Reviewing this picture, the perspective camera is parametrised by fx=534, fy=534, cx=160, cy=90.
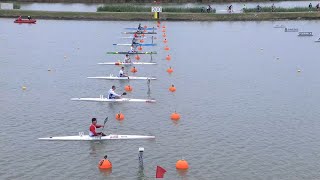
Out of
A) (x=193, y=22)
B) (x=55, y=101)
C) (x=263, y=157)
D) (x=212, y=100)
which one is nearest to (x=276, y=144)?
(x=263, y=157)

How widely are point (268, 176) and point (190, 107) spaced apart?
1252cm

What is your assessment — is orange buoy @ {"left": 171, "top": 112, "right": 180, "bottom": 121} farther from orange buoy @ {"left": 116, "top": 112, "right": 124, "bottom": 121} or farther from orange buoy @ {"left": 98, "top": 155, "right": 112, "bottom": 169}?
orange buoy @ {"left": 98, "top": 155, "right": 112, "bottom": 169}

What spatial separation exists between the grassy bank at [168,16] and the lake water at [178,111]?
19.1 m

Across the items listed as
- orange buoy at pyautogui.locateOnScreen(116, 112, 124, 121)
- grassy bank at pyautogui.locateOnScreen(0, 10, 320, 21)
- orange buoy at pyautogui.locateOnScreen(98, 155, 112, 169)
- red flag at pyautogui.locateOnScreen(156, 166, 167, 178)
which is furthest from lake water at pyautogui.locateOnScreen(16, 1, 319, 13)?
red flag at pyautogui.locateOnScreen(156, 166, 167, 178)

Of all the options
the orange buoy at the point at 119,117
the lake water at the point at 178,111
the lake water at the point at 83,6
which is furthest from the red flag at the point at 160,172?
the lake water at the point at 83,6

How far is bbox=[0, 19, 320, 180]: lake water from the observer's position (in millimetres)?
26547

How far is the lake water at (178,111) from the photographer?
26547 millimetres

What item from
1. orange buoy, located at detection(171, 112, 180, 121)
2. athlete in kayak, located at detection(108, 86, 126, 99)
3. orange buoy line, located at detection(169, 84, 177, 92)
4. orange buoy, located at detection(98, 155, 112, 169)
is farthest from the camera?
orange buoy line, located at detection(169, 84, 177, 92)

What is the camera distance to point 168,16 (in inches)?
3381

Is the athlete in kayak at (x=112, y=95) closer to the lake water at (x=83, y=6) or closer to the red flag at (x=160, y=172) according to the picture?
the red flag at (x=160, y=172)

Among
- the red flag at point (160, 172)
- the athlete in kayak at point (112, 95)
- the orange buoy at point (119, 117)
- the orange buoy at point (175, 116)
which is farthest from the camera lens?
the athlete in kayak at point (112, 95)

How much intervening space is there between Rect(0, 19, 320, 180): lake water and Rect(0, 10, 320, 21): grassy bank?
19066 mm

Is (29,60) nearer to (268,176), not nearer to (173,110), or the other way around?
(173,110)

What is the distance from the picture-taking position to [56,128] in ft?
105
